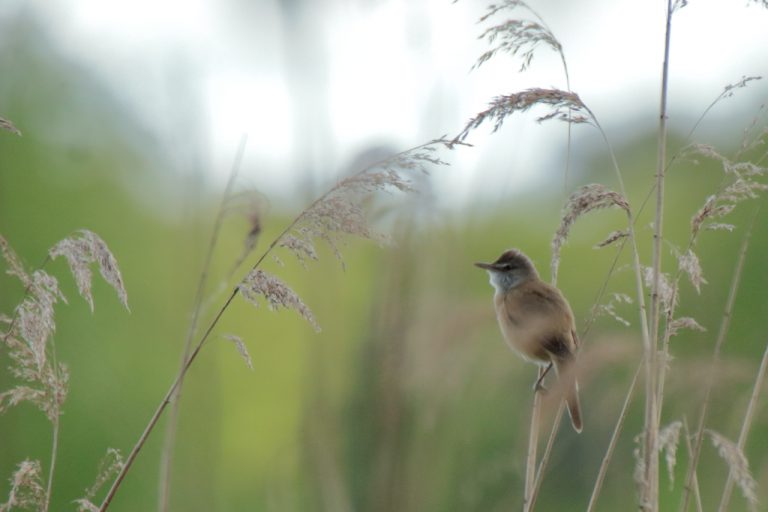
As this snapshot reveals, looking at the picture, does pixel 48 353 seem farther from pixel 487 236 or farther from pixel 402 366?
pixel 487 236

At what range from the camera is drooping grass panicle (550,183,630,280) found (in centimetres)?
207

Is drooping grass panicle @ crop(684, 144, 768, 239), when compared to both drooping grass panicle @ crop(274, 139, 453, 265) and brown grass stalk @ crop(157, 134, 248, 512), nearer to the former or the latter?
drooping grass panicle @ crop(274, 139, 453, 265)

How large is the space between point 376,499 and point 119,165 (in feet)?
36.4

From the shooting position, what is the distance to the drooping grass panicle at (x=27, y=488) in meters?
1.79

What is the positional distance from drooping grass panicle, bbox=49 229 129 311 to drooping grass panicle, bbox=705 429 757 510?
4.16 feet

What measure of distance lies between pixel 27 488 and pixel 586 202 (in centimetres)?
138

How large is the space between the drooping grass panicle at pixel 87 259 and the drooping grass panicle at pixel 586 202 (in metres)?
1.02

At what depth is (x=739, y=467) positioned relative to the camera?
1775mm

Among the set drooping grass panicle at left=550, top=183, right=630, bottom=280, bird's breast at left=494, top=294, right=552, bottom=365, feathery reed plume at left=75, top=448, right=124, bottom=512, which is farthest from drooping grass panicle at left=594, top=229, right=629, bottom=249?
feathery reed plume at left=75, top=448, right=124, bottom=512

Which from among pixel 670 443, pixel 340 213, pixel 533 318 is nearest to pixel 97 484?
pixel 340 213

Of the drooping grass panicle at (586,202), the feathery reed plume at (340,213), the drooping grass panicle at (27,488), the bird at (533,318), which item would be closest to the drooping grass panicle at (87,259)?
the feathery reed plume at (340,213)

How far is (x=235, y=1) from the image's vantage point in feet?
19.0

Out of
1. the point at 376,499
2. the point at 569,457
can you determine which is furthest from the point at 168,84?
the point at 569,457

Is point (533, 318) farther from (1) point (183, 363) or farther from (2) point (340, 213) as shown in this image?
(1) point (183, 363)
